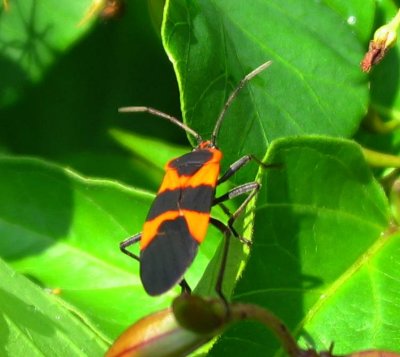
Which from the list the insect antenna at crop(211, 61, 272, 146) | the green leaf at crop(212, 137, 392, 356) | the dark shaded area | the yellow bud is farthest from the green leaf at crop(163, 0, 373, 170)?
the yellow bud

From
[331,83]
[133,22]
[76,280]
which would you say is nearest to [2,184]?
[76,280]

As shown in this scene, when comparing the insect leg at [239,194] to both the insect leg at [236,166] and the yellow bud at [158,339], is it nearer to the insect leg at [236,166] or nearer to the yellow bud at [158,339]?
the insect leg at [236,166]

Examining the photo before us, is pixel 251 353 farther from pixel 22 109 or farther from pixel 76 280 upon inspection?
pixel 22 109

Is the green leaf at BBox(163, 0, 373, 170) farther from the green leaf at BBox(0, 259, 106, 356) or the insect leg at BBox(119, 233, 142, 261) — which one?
the green leaf at BBox(0, 259, 106, 356)

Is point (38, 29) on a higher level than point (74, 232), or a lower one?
higher

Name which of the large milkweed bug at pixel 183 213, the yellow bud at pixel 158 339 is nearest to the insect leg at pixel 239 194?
the large milkweed bug at pixel 183 213

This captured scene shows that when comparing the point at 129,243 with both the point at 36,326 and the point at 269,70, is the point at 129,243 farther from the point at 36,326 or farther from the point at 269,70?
the point at 269,70

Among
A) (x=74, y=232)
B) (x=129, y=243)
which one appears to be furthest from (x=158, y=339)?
(x=74, y=232)
